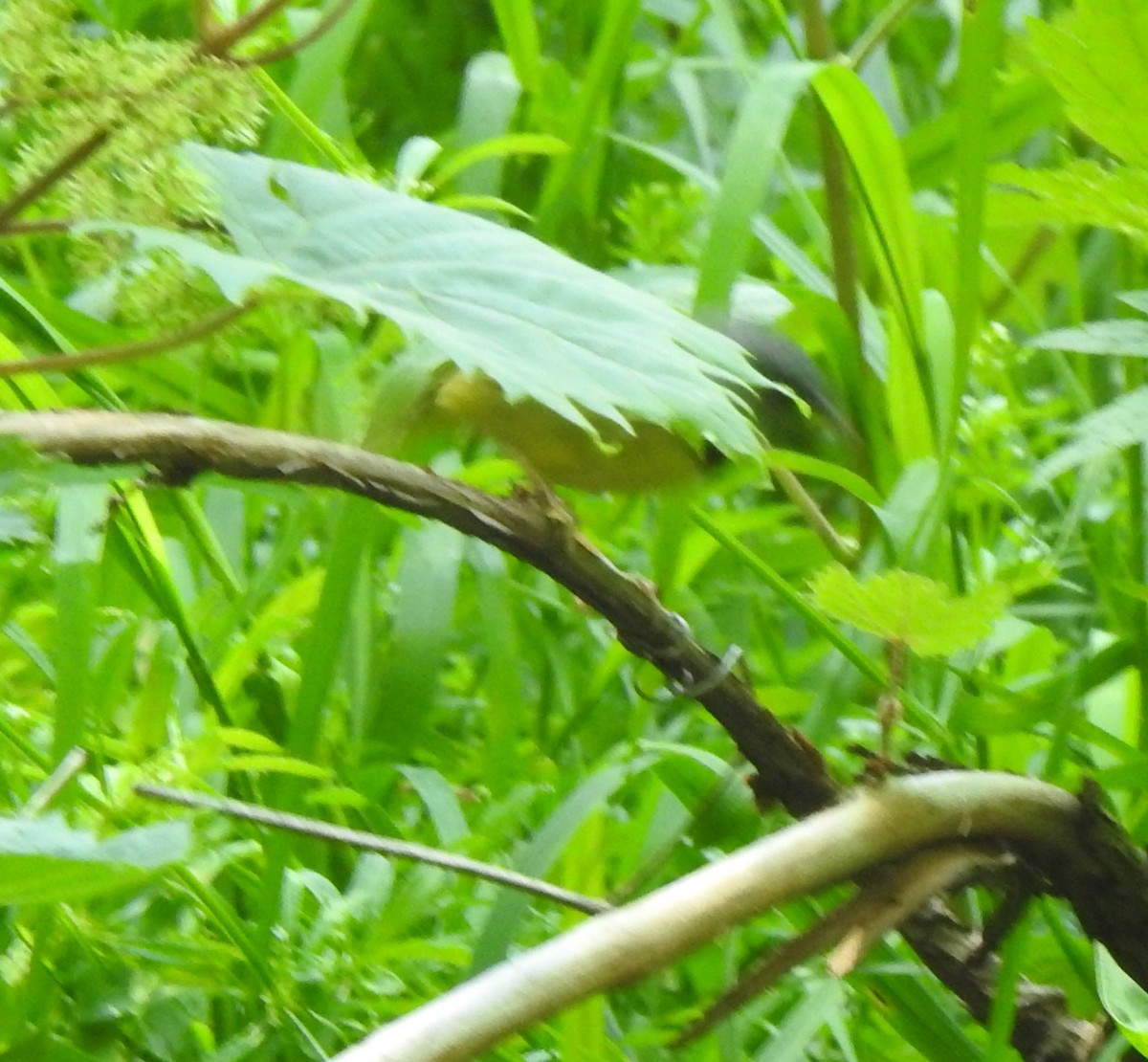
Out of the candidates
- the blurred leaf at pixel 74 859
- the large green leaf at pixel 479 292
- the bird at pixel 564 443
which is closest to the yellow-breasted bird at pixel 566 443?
the bird at pixel 564 443

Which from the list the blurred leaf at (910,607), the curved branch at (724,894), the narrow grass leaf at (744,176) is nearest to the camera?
the curved branch at (724,894)

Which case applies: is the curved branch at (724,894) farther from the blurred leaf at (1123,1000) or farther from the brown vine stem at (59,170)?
the brown vine stem at (59,170)

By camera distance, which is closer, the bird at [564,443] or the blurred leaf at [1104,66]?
the blurred leaf at [1104,66]

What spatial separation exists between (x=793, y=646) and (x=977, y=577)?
397 mm

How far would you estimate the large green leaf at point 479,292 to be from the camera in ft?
1.06

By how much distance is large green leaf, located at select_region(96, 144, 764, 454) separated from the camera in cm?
32

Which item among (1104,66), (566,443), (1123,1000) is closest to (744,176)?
(566,443)

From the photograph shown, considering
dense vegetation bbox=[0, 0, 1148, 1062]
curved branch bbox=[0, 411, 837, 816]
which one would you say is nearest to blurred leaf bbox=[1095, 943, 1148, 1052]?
dense vegetation bbox=[0, 0, 1148, 1062]

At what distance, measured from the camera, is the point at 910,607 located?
0.38 metres

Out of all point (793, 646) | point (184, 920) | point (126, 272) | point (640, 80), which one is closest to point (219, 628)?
point (184, 920)

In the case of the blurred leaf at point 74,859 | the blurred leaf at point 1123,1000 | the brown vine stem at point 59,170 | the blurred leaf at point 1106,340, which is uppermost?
the brown vine stem at point 59,170

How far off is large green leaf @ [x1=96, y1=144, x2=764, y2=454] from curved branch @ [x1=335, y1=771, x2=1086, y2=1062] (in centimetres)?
11

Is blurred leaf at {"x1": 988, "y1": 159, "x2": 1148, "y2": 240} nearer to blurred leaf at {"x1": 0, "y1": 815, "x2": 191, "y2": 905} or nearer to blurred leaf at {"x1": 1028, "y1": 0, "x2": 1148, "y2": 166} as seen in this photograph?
blurred leaf at {"x1": 1028, "y1": 0, "x2": 1148, "y2": 166}

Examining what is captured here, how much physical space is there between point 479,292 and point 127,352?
9 centimetres
